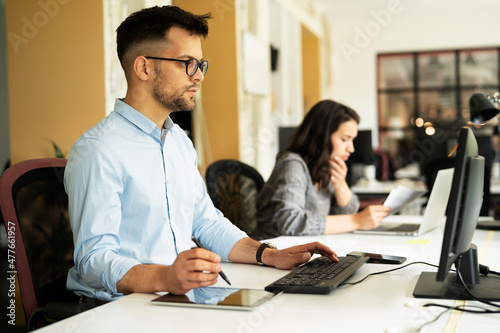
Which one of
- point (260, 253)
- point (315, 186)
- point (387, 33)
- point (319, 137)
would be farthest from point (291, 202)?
point (387, 33)

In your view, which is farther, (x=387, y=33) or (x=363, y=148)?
(x=387, y=33)

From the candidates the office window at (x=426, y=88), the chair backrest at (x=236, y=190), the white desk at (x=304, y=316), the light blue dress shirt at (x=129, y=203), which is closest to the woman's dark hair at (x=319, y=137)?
the chair backrest at (x=236, y=190)

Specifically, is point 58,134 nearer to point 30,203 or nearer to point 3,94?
point 30,203

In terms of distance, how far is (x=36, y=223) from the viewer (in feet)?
4.66

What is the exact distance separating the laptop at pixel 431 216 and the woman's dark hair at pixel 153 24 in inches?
38.4

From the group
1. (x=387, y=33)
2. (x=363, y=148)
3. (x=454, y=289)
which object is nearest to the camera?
(x=454, y=289)

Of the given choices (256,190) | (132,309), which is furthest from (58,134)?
(132,309)

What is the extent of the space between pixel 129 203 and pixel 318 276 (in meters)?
0.52

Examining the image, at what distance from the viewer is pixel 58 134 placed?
3.04m

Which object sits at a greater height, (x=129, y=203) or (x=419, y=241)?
(x=129, y=203)

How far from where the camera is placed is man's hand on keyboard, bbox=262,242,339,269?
58.5 inches

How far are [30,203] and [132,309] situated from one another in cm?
48

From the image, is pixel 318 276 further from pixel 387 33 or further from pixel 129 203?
pixel 387 33

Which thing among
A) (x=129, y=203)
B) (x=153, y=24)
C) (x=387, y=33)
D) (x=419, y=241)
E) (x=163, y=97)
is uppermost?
(x=387, y=33)
